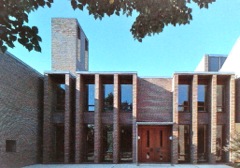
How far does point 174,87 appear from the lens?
21109mm

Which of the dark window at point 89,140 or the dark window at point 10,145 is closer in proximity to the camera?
the dark window at point 10,145

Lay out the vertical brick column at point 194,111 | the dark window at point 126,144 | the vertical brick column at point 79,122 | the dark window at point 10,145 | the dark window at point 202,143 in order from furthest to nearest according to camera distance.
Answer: the dark window at point 126,144
the dark window at point 202,143
the vertical brick column at point 194,111
the vertical brick column at point 79,122
the dark window at point 10,145

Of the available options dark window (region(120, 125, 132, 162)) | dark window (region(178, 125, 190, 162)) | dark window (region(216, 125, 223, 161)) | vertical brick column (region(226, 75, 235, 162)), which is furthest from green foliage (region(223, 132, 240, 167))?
dark window (region(120, 125, 132, 162))

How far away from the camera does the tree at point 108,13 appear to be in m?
4.03

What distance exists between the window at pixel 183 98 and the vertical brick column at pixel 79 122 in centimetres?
656

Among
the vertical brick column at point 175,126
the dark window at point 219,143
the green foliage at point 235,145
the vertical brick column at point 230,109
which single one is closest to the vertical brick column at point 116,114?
the vertical brick column at point 175,126

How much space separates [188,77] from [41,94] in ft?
32.1

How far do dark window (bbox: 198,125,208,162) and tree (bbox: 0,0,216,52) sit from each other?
17348 mm

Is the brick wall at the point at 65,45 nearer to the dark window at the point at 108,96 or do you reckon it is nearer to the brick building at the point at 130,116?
the brick building at the point at 130,116

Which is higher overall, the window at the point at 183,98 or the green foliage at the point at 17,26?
the green foliage at the point at 17,26

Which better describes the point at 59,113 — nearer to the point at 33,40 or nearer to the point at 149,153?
the point at 149,153

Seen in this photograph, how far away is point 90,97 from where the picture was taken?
Result: 22203 mm

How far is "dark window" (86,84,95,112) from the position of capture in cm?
2198

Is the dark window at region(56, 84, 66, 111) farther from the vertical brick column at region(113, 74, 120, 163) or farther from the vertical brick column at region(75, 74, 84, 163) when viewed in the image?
the vertical brick column at region(113, 74, 120, 163)
